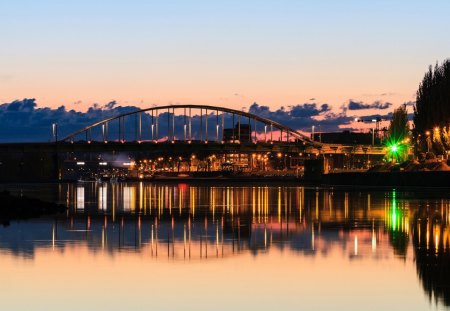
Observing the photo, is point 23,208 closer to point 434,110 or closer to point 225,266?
point 225,266

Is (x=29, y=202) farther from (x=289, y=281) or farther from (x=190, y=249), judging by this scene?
(x=289, y=281)

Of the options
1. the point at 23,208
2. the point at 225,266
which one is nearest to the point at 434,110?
the point at 23,208

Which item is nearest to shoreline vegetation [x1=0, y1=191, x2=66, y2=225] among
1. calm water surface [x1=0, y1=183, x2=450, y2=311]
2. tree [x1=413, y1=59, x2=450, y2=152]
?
calm water surface [x1=0, y1=183, x2=450, y2=311]

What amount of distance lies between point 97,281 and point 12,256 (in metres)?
Result: 6.80

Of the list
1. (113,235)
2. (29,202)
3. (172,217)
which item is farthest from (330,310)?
(29,202)

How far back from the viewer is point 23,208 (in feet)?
202

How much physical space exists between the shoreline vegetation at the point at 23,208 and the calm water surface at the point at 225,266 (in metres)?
10.2

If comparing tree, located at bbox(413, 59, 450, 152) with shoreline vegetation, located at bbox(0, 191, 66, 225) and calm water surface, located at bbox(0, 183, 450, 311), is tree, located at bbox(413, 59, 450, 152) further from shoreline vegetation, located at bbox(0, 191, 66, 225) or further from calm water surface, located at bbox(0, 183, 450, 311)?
calm water surface, located at bbox(0, 183, 450, 311)

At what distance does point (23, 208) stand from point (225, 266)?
35532 millimetres

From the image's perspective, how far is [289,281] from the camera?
81.6 ft

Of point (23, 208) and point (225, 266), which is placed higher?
point (23, 208)

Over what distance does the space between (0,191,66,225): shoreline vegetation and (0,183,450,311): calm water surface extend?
33.3 ft

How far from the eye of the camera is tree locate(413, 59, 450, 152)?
14712cm

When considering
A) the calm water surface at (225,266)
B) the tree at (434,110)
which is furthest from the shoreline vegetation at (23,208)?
the tree at (434,110)
